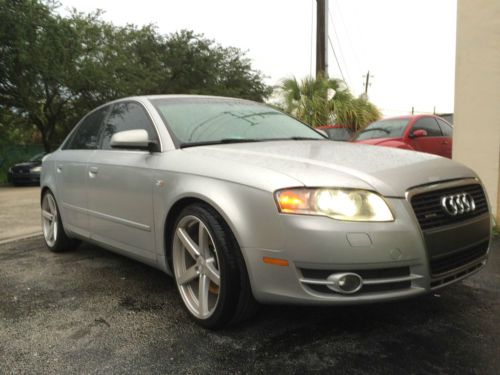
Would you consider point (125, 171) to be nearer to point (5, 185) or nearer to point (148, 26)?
point (5, 185)

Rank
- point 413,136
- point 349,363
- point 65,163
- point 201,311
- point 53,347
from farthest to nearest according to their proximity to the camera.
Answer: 1. point 413,136
2. point 65,163
3. point 201,311
4. point 53,347
5. point 349,363

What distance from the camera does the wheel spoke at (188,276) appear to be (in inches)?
111

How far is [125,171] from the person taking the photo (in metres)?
3.42

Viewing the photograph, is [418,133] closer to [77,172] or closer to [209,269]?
[77,172]

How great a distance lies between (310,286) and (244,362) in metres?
0.49

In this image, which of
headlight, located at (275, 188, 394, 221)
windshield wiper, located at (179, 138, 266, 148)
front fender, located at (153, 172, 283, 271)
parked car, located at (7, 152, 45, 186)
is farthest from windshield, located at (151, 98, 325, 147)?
parked car, located at (7, 152, 45, 186)

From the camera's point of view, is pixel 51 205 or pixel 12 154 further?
pixel 12 154

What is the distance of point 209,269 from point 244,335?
41cm

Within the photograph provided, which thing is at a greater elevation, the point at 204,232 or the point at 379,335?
the point at 204,232

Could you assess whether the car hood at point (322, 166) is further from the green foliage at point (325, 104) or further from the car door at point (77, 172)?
the green foliage at point (325, 104)

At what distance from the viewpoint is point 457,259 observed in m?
2.53

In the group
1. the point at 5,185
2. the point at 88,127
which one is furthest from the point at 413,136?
A: the point at 5,185

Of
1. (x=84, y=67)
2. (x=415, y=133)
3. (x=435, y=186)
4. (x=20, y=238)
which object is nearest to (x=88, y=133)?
(x=20, y=238)

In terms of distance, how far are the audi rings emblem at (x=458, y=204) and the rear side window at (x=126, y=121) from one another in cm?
192
